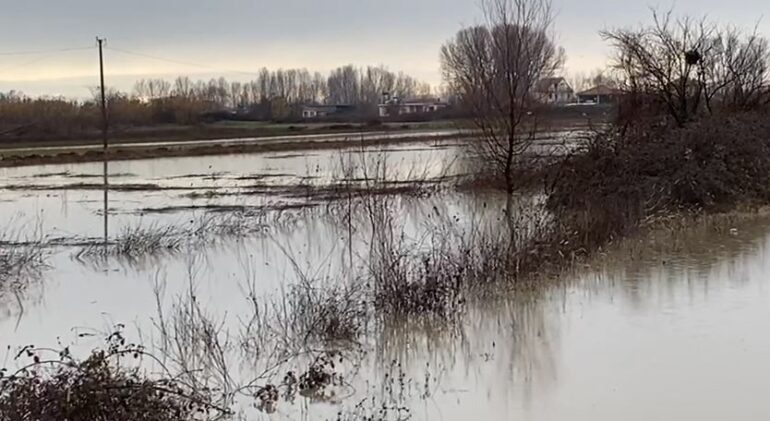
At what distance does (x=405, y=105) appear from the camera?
3268 inches

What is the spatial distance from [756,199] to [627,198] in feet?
8.88

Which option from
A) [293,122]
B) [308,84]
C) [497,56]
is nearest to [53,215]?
[497,56]

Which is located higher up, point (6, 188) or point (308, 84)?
point (308, 84)

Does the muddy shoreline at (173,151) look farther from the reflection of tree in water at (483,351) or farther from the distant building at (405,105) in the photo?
the distant building at (405,105)

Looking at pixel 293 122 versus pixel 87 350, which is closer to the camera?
pixel 87 350

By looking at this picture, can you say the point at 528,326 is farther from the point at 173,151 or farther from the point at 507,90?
the point at 173,151

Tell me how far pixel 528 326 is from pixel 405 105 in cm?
7577

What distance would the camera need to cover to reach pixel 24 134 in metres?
44.5

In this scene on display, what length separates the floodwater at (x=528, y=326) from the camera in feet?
19.7

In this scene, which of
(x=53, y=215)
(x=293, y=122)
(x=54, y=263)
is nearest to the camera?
(x=54, y=263)

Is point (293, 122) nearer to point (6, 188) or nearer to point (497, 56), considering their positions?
point (6, 188)

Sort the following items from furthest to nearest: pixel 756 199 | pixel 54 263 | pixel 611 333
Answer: pixel 756 199 → pixel 54 263 → pixel 611 333

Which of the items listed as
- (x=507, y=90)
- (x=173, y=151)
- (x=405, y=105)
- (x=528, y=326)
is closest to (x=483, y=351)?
(x=528, y=326)

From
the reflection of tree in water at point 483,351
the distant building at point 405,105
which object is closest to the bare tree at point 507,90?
the reflection of tree in water at point 483,351
